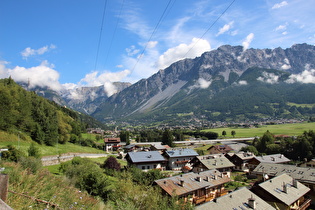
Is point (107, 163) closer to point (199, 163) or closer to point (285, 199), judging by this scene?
point (199, 163)

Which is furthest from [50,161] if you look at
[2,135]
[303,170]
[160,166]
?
[303,170]

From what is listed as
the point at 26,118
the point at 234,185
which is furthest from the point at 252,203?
the point at 26,118

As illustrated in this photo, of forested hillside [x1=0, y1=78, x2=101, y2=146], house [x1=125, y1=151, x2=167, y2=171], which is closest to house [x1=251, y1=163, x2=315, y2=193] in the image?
house [x1=125, y1=151, x2=167, y2=171]

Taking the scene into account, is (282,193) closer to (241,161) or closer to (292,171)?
(292,171)

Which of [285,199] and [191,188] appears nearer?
[285,199]

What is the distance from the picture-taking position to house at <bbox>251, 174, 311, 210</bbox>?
27750 millimetres

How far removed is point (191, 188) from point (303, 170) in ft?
83.3

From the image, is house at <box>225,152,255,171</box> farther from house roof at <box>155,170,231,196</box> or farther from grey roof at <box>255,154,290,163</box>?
house roof at <box>155,170,231,196</box>

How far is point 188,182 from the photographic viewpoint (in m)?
31.6

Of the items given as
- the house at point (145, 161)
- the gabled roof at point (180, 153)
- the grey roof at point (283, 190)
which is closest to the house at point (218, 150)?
the gabled roof at point (180, 153)

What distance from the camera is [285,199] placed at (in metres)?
28.1

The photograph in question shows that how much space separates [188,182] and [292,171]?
78.8ft

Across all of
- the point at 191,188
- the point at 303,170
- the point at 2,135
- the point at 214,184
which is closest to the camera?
the point at 191,188

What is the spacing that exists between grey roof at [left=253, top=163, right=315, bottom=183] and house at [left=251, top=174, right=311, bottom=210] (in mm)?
6192
